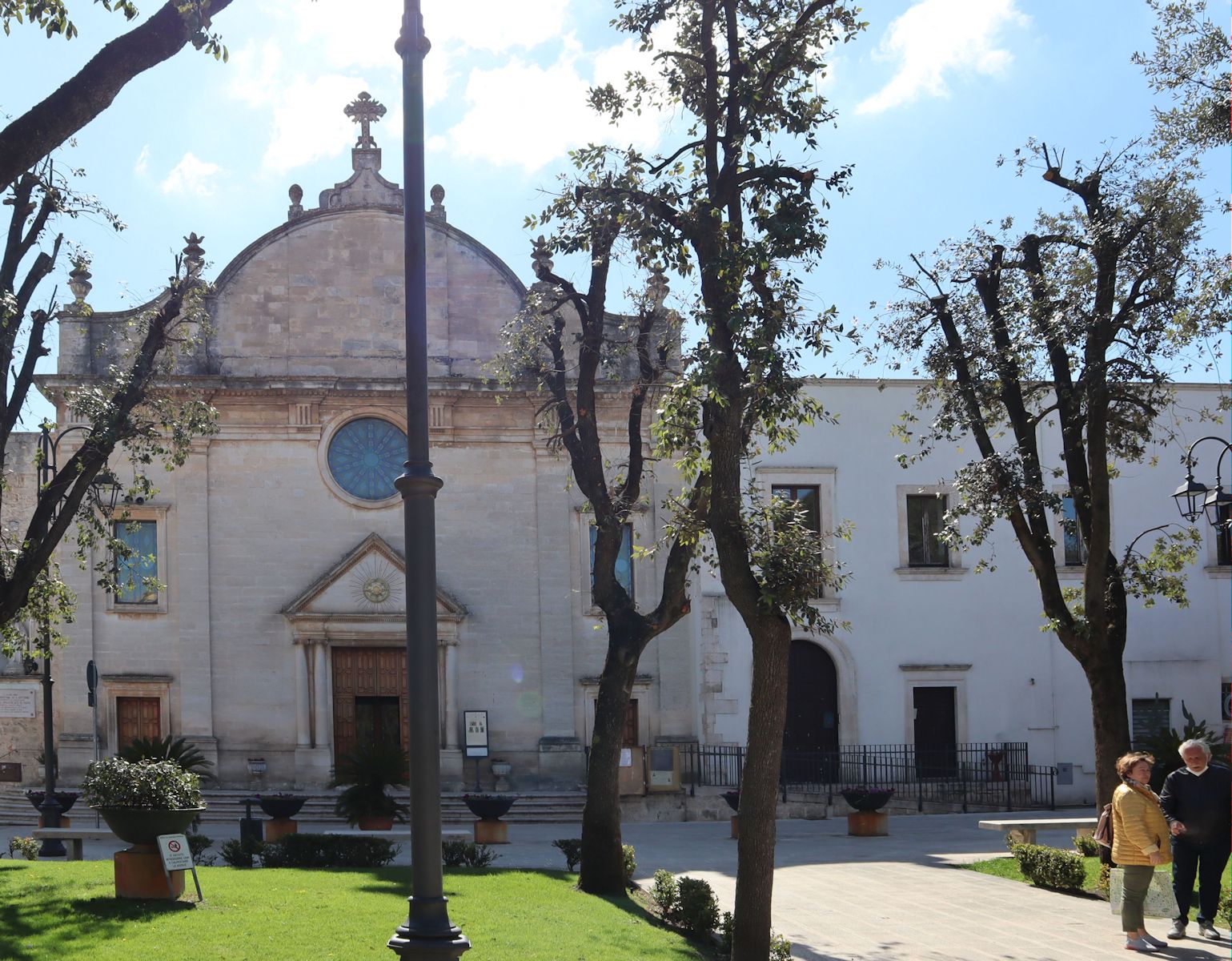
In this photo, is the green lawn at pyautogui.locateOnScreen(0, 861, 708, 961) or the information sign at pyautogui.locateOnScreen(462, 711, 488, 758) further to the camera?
the information sign at pyautogui.locateOnScreen(462, 711, 488, 758)

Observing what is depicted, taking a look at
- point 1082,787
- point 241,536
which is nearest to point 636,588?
point 241,536

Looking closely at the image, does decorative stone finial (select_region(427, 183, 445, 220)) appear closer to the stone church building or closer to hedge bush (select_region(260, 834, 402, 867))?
the stone church building

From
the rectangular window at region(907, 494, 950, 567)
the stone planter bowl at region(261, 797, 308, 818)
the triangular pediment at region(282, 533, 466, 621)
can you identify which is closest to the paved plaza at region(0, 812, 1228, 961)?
the stone planter bowl at region(261, 797, 308, 818)

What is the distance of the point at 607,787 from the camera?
16125 mm

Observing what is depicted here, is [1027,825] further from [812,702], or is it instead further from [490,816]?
[812,702]

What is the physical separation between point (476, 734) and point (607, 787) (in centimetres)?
1423

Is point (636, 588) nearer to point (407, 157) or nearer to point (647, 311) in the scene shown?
point (647, 311)

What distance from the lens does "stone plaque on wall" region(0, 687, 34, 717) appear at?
97.0 ft

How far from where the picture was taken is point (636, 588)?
31.3 meters

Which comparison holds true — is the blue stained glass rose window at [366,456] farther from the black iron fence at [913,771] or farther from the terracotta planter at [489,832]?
the terracotta planter at [489,832]

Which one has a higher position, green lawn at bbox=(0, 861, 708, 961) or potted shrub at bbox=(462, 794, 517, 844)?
green lawn at bbox=(0, 861, 708, 961)

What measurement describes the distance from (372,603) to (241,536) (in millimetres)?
A: 3109

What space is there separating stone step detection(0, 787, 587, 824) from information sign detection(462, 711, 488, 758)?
1.17 metres

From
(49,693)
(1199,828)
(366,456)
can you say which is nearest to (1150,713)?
(366,456)
